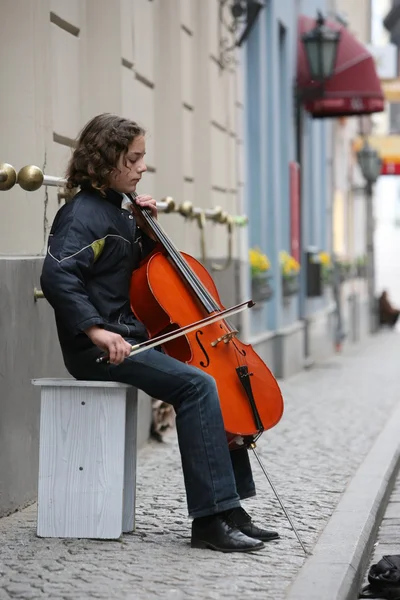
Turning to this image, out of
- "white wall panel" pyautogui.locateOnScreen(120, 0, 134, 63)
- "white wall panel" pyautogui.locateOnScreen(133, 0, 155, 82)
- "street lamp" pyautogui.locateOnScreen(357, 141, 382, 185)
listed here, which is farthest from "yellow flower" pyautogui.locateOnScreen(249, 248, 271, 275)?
"street lamp" pyautogui.locateOnScreen(357, 141, 382, 185)

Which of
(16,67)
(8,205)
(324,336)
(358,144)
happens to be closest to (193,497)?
(8,205)

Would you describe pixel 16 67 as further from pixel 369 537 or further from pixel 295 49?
pixel 295 49

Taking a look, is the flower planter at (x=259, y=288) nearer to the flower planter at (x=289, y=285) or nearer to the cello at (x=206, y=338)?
the flower planter at (x=289, y=285)

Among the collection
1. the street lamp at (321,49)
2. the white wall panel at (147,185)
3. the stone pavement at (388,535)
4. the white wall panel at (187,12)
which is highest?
the street lamp at (321,49)

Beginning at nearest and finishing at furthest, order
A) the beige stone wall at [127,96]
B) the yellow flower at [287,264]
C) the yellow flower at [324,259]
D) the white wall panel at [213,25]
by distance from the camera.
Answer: the beige stone wall at [127,96]
the white wall panel at [213,25]
the yellow flower at [287,264]
the yellow flower at [324,259]

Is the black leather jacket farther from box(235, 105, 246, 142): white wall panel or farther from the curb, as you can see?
box(235, 105, 246, 142): white wall panel

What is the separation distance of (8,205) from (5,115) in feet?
1.56

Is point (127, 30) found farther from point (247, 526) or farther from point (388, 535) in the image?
point (247, 526)

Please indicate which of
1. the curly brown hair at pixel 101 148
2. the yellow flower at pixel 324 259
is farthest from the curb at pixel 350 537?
the yellow flower at pixel 324 259

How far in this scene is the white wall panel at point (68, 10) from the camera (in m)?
7.66

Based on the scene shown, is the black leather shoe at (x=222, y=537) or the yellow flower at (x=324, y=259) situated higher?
the yellow flower at (x=324, y=259)

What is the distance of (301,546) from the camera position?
568cm

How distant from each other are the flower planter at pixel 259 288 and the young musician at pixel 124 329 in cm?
912

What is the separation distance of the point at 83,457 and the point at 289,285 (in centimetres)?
1108
